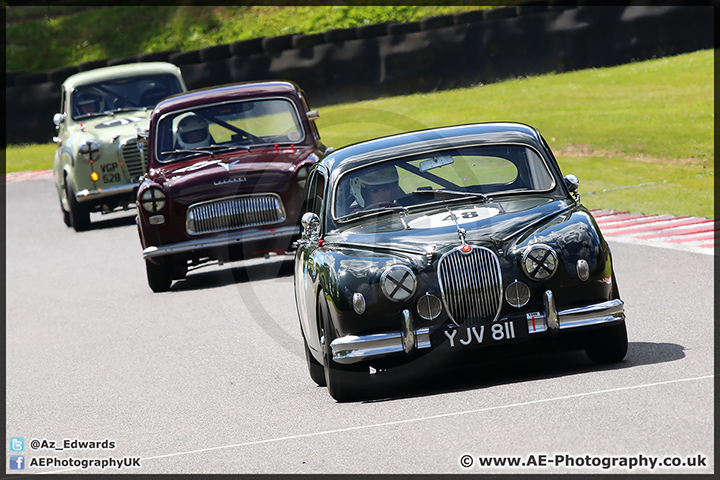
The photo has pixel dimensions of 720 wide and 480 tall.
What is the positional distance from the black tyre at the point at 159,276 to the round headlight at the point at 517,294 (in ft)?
20.0

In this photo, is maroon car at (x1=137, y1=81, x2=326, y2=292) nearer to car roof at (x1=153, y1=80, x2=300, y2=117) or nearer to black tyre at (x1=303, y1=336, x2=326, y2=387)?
car roof at (x1=153, y1=80, x2=300, y2=117)

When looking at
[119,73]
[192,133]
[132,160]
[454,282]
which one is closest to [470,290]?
[454,282]

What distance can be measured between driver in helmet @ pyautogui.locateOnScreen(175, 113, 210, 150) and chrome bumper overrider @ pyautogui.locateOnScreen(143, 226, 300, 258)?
4.43 ft

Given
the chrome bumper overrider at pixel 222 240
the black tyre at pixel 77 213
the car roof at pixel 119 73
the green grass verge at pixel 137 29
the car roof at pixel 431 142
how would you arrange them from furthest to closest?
the green grass verge at pixel 137 29
the car roof at pixel 119 73
the black tyre at pixel 77 213
the chrome bumper overrider at pixel 222 240
the car roof at pixel 431 142

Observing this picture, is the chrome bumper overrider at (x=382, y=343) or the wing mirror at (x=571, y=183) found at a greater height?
the wing mirror at (x=571, y=183)

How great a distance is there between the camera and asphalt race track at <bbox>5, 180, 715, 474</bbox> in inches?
204

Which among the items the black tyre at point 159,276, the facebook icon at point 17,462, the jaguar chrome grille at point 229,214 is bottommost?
the black tyre at point 159,276

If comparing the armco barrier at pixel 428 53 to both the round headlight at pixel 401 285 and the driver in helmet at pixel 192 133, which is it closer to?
the driver in helmet at pixel 192 133

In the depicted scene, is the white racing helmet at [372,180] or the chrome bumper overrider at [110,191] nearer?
the white racing helmet at [372,180]

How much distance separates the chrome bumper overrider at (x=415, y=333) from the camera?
6246 mm

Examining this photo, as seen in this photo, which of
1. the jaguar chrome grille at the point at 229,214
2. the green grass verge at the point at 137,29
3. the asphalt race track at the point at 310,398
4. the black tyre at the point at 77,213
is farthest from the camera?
the green grass verge at the point at 137,29

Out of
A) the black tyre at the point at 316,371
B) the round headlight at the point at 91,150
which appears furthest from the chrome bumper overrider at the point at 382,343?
the round headlight at the point at 91,150

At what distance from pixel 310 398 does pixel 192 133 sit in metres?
6.25

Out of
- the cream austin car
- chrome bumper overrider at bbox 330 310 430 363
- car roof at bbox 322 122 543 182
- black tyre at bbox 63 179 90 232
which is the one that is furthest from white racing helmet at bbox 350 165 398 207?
black tyre at bbox 63 179 90 232
